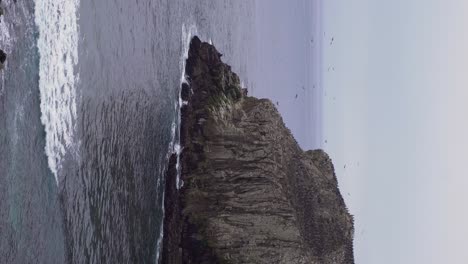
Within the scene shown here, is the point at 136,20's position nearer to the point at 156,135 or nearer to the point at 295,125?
the point at 156,135

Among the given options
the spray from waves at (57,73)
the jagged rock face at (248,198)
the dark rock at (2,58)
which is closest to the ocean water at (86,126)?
the spray from waves at (57,73)

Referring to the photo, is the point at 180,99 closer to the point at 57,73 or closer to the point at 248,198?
the point at 248,198

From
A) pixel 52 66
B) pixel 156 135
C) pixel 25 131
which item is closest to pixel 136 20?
pixel 156 135

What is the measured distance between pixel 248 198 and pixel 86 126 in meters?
9.43

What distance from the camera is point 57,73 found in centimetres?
2297

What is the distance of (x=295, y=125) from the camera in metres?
108

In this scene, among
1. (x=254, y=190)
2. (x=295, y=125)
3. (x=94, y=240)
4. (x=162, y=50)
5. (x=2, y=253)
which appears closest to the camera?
(x=2, y=253)

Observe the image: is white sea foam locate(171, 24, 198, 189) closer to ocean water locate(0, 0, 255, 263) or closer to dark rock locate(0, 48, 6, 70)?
ocean water locate(0, 0, 255, 263)

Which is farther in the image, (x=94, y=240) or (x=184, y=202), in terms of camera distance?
(x=184, y=202)

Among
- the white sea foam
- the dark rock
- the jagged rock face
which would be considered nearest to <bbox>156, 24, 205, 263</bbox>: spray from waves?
the white sea foam

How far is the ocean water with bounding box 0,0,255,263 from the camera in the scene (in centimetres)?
1972

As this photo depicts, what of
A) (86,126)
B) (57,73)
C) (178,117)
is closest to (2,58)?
(57,73)

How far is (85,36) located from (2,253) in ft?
33.8

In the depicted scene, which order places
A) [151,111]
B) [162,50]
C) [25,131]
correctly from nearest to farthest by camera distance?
[25,131]
[151,111]
[162,50]
